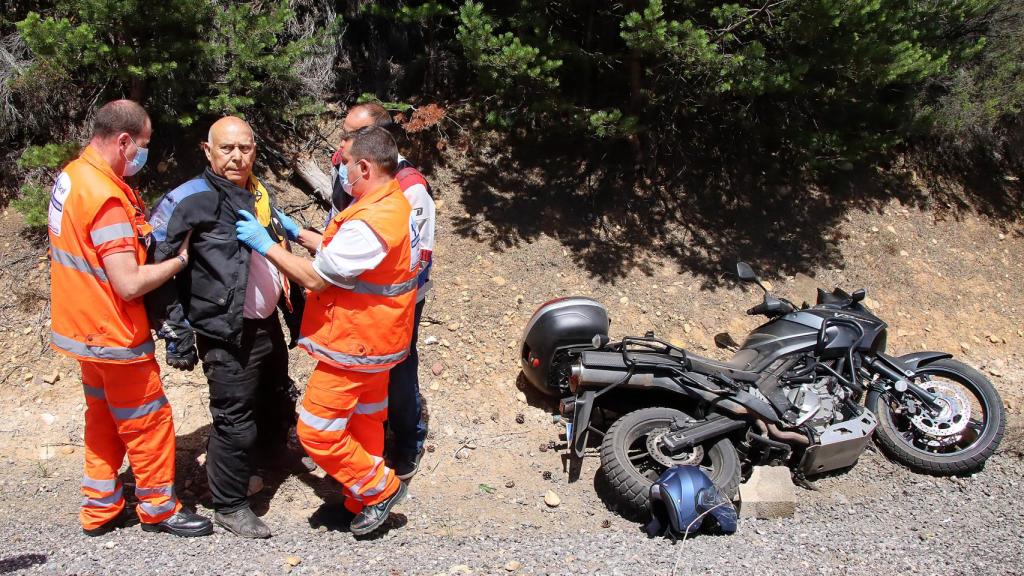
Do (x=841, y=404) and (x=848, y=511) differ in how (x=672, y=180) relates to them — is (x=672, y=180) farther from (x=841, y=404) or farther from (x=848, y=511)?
(x=848, y=511)

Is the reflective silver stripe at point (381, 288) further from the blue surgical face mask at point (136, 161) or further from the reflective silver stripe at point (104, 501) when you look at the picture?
the reflective silver stripe at point (104, 501)

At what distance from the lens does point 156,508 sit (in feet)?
12.2

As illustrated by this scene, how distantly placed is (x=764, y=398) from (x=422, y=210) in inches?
93.5

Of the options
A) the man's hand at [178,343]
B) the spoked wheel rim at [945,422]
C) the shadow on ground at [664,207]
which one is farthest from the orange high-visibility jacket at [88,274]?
the spoked wheel rim at [945,422]

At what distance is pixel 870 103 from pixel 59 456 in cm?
738

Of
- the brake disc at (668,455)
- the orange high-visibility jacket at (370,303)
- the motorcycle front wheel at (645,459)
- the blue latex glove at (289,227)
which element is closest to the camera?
the orange high-visibility jacket at (370,303)

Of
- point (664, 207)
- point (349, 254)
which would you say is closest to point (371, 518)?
point (349, 254)

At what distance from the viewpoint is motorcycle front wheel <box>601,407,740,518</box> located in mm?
4078

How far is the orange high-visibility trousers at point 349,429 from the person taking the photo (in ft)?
11.3

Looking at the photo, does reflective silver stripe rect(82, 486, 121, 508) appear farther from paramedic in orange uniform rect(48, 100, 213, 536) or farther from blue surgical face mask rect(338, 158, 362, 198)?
blue surgical face mask rect(338, 158, 362, 198)

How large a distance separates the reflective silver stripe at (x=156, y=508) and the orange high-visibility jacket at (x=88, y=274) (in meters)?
0.82

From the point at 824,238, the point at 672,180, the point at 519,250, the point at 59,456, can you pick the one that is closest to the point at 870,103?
the point at 824,238

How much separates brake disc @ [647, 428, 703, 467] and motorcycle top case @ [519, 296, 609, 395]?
30.9 inches

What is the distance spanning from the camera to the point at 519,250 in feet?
21.4
